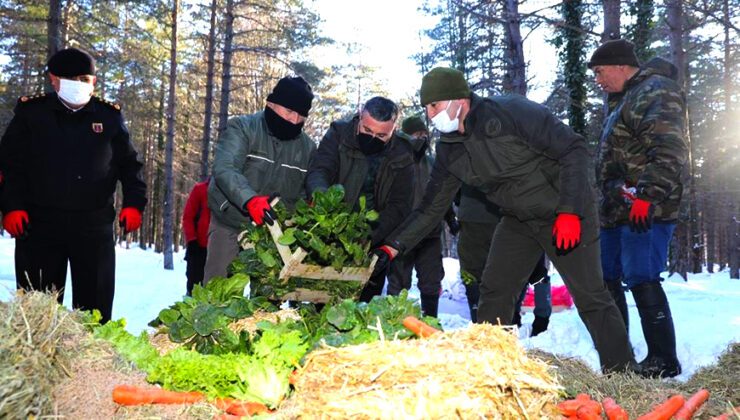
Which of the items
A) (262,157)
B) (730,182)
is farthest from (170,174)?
(730,182)

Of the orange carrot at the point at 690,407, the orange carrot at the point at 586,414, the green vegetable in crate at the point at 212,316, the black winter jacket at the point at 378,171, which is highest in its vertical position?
the black winter jacket at the point at 378,171

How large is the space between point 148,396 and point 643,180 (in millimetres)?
3757

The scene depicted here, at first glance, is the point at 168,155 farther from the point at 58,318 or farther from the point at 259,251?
the point at 58,318

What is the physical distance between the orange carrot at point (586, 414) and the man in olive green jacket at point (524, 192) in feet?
5.25

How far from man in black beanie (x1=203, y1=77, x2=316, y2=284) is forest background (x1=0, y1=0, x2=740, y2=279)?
584cm

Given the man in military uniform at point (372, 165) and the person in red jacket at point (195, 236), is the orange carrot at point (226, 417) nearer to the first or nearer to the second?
the man in military uniform at point (372, 165)

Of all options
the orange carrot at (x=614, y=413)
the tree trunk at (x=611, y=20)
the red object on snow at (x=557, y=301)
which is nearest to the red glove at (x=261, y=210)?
the orange carrot at (x=614, y=413)

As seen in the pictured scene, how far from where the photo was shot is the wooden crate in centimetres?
375

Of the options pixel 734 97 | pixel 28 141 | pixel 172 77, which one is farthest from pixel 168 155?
pixel 734 97

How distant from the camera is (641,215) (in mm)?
4461

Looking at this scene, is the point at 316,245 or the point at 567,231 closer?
the point at 316,245

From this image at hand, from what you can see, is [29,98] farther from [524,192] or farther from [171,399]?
[524,192]

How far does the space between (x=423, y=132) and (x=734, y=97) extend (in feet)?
96.3

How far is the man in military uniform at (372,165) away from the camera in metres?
4.81
